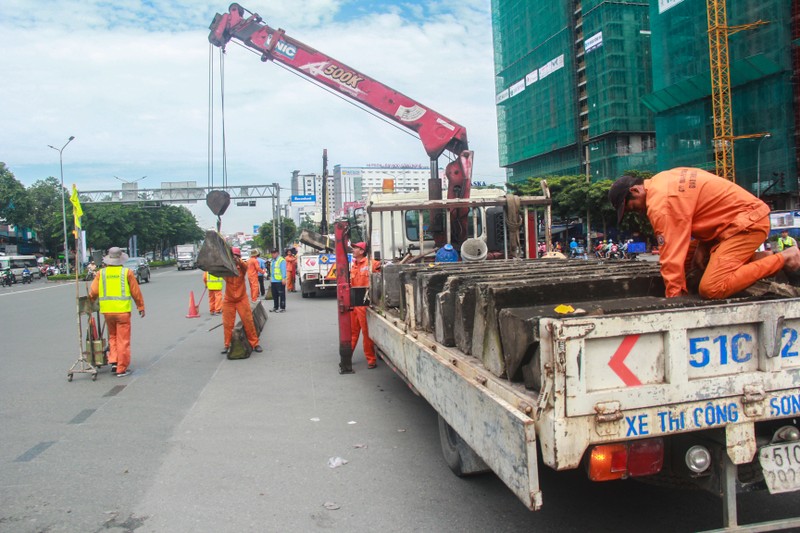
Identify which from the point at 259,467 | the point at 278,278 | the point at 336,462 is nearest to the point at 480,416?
the point at 336,462

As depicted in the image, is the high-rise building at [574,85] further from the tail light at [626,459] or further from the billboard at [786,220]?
the tail light at [626,459]

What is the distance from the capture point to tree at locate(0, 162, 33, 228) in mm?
53344

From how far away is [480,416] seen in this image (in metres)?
3.17

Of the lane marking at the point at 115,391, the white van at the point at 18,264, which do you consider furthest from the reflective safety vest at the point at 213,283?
the white van at the point at 18,264

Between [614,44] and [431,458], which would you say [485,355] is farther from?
[614,44]

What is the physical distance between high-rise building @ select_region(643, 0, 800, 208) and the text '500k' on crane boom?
29.4 m

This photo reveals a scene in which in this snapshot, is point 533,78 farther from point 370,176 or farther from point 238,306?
point 238,306

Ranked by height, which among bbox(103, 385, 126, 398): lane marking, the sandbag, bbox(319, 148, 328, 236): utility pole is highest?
bbox(319, 148, 328, 236): utility pole

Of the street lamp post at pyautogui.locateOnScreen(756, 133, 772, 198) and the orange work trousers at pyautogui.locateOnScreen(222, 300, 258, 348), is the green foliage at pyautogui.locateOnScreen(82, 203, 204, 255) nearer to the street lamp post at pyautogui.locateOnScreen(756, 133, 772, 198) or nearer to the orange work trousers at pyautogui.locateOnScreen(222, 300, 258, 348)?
the street lamp post at pyautogui.locateOnScreen(756, 133, 772, 198)

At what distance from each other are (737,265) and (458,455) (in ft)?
6.96

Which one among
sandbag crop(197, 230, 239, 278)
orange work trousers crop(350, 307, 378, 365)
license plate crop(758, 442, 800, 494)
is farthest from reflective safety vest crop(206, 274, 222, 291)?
license plate crop(758, 442, 800, 494)

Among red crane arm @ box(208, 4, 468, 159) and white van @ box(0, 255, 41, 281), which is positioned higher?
red crane arm @ box(208, 4, 468, 159)

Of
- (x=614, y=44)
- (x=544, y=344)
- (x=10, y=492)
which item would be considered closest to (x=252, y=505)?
(x=10, y=492)

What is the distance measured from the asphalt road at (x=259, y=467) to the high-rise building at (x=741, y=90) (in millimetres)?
35846
